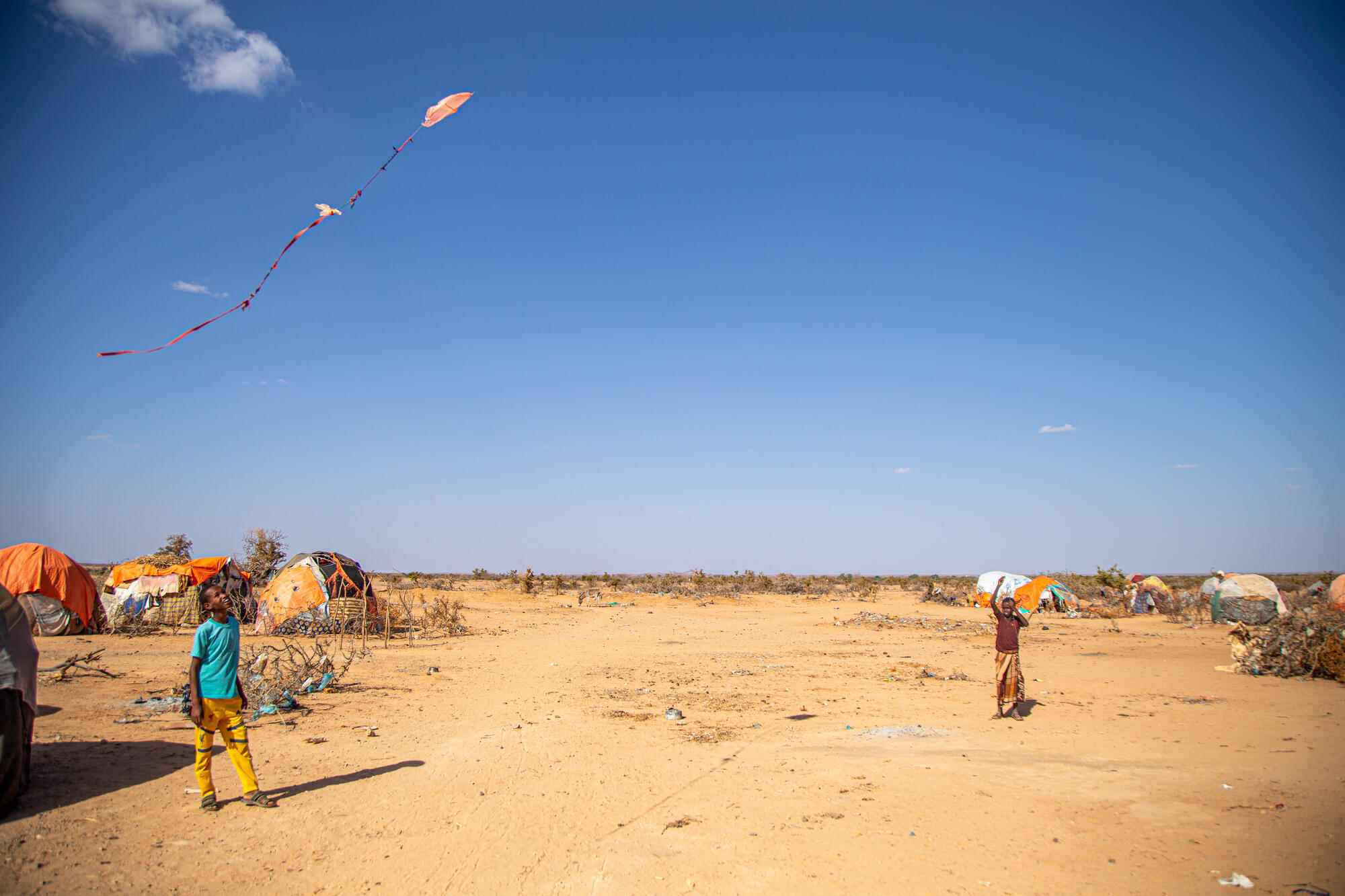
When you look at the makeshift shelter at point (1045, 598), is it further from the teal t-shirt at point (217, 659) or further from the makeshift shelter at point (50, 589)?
the makeshift shelter at point (50, 589)

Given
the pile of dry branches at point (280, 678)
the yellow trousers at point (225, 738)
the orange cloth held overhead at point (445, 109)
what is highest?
the orange cloth held overhead at point (445, 109)

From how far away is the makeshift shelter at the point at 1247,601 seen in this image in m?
24.0

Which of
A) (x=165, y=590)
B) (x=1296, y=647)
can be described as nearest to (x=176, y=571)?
(x=165, y=590)

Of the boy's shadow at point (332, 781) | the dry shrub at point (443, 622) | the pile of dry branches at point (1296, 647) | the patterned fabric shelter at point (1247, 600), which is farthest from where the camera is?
the patterned fabric shelter at point (1247, 600)

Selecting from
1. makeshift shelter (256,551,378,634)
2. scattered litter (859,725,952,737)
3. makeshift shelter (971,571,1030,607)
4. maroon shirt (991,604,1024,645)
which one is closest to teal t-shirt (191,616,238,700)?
scattered litter (859,725,952,737)

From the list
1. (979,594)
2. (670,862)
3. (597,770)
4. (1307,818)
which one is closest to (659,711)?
(597,770)

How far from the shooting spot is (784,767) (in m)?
8.59

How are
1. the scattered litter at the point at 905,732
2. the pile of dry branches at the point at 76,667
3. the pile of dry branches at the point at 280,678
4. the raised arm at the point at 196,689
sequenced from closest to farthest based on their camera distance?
the raised arm at the point at 196,689 < the scattered litter at the point at 905,732 < the pile of dry branches at the point at 280,678 < the pile of dry branches at the point at 76,667

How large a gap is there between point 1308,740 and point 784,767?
6.75 metres

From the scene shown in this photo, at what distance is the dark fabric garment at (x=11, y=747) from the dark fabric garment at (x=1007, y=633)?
37.2 ft

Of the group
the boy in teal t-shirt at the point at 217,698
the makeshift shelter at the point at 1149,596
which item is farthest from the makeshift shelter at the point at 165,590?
the makeshift shelter at the point at 1149,596

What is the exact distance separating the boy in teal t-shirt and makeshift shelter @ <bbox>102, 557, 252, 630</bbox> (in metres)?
16.5

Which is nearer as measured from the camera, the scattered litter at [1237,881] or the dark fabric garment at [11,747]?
the scattered litter at [1237,881]

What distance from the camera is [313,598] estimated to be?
21156 mm
